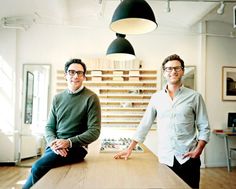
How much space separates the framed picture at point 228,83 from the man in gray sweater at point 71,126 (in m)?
4.56

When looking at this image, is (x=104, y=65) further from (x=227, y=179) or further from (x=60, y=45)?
(x=227, y=179)

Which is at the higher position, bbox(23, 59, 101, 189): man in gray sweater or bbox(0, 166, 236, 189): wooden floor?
bbox(23, 59, 101, 189): man in gray sweater

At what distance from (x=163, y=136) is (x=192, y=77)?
4.00 meters

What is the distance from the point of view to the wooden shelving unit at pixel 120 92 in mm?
5602

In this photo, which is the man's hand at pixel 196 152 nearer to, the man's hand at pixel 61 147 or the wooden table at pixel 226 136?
the man's hand at pixel 61 147

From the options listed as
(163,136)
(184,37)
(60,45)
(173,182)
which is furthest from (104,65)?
(173,182)

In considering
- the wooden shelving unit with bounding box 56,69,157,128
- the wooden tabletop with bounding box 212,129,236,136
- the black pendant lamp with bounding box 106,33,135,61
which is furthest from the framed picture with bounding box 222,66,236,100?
the black pendant lamp with bounding box 106,33,135,61

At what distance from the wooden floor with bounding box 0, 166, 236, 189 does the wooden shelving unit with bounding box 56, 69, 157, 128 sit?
177 cm

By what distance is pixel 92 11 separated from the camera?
5.29 m

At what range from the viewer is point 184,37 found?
5.80 meters

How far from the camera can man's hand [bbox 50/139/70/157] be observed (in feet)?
5.82

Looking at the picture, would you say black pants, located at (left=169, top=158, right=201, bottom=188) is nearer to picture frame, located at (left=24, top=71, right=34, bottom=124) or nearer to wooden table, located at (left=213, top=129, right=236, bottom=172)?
wooden table, located at (left=213, top=129, right=236, bottom=172)

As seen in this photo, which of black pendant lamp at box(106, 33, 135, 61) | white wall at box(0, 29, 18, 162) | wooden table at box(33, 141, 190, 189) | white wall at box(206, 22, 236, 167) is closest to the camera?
wooden table at box(33, 141, 190, 189)

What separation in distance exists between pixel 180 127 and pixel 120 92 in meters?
3.73
